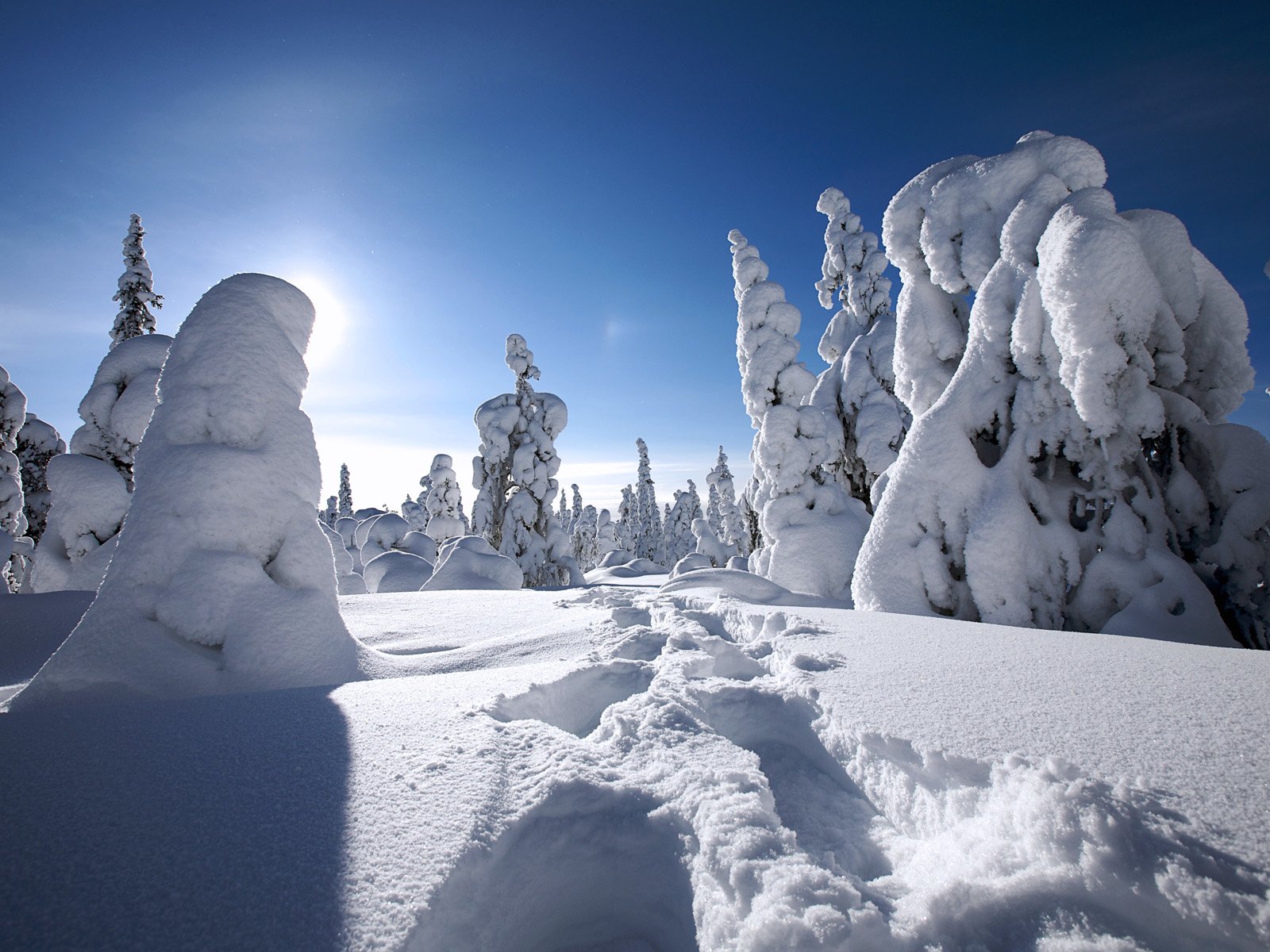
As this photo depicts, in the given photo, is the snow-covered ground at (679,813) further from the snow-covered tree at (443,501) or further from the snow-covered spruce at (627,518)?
the snow-covered spruce at (627,518)

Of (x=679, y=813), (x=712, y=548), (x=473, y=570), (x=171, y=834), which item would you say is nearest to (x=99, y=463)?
(x=473, y=570)

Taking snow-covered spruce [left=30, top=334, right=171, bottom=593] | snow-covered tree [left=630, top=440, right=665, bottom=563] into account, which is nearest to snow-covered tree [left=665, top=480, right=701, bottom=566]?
snow-covered tree [left=630, top=440, right=665, bottom=563]

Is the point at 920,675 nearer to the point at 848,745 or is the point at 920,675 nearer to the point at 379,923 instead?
the point at 848,745

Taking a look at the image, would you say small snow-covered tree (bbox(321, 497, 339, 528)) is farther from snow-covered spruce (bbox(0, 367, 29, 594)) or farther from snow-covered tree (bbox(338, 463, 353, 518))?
snow-covered spruce (bbox(0, 367, 29, 594))

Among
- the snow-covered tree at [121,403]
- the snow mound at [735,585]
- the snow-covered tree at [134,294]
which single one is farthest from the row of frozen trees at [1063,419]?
the snow-covered tree at [134,294]

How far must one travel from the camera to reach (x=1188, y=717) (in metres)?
1.91

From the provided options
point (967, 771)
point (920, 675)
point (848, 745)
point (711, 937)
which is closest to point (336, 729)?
point (711, 937)

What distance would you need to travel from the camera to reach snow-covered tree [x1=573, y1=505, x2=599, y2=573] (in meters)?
49.1

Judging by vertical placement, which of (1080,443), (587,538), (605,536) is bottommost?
(587,538)

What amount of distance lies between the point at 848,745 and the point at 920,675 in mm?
767

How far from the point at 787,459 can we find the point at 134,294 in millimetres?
18413

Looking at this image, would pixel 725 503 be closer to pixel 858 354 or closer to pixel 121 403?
pixel 858 354

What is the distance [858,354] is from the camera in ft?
51.6

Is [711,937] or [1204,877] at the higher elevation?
[1204,877]
